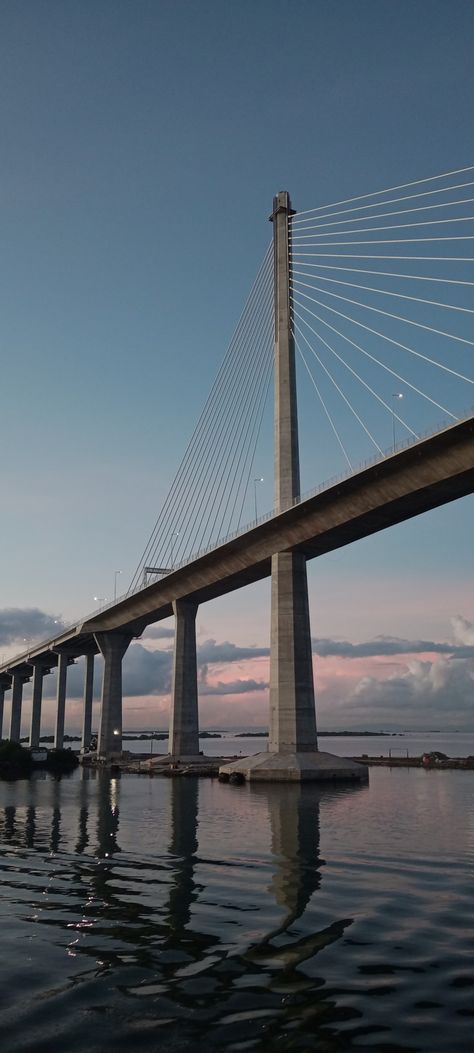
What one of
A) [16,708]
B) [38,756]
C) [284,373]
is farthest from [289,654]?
[16,708]

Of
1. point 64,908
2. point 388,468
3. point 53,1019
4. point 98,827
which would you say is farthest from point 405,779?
point 53,1019

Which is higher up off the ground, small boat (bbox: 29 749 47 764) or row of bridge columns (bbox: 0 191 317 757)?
row of bridge columns (bbox: 0 191 317 757)

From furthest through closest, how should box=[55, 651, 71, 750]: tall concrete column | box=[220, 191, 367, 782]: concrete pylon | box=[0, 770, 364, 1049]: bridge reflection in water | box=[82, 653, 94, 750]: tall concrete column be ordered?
box=[82, 653, 94, 750]: tall concrete column < box=[55, 651, 71, 750]: tall concrete column < box=[220, 191, 367, 782]: concrete pylon < box=[0, 770, 364, 1049]: bridge reflection in water

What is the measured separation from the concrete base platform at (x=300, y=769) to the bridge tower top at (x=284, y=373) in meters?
20.7

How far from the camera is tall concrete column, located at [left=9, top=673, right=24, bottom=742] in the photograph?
172 m

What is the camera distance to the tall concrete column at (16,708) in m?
172

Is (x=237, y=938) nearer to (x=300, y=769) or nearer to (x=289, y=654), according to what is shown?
(x=300, y=769)

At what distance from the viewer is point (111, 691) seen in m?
114

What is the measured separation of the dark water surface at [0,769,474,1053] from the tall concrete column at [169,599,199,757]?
55.5 metres

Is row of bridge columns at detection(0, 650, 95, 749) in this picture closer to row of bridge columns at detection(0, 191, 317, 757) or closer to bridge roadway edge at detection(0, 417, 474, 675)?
bridge roadway edge at detection(0, 417, 474, 675)

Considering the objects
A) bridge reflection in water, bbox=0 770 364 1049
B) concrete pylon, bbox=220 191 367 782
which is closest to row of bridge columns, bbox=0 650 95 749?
concrete pylon, bbox=220 191 367 782

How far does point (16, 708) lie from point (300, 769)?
124601 mm

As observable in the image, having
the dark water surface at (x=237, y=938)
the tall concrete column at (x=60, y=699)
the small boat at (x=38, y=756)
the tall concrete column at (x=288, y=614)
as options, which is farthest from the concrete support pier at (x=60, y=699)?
the dark water surface at (x=237, y=938)

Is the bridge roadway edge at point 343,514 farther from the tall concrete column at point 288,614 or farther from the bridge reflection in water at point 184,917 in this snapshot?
the bridge reflection in water at point 184,917
